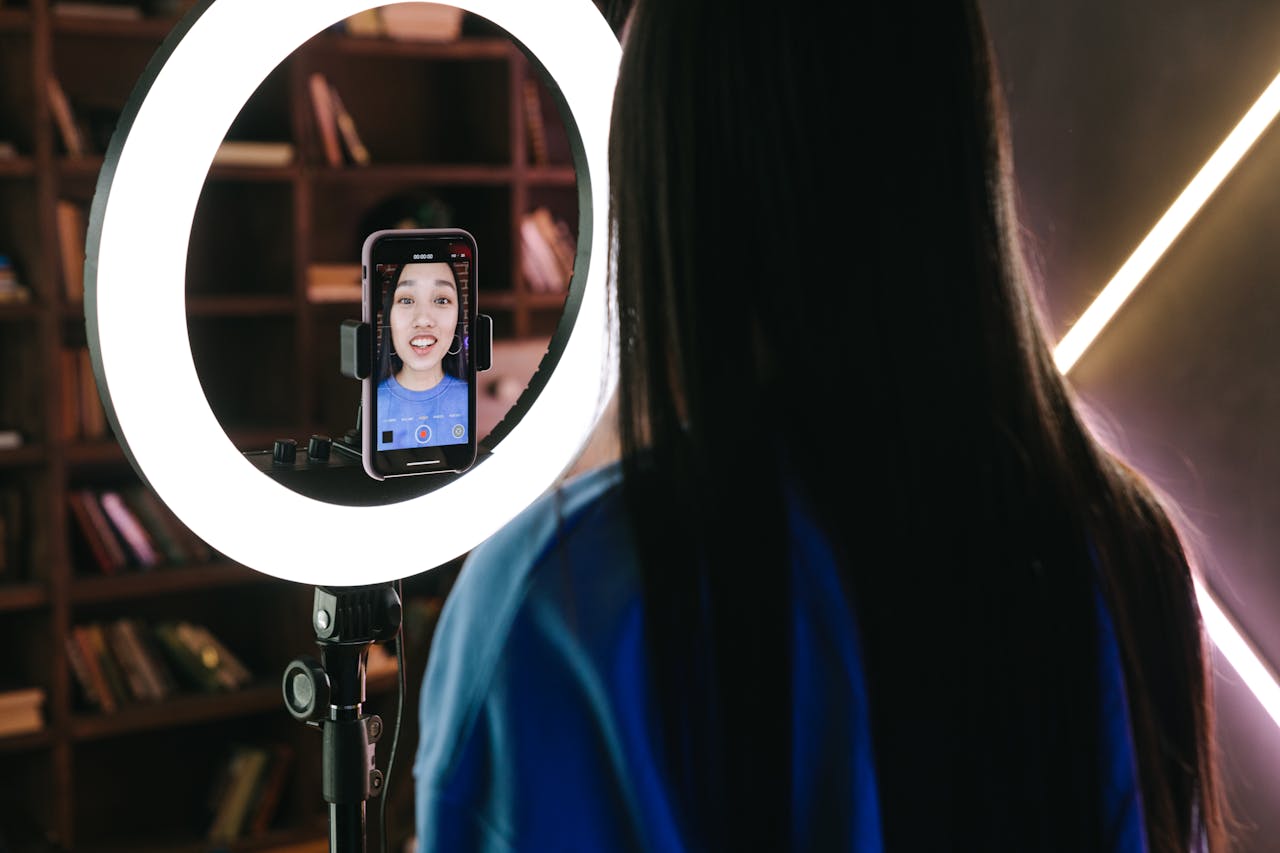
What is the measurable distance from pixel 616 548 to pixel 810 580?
100 mm

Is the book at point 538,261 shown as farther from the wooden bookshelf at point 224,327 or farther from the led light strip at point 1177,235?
the led light strip at point 1177,235

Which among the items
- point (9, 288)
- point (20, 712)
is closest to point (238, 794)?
point (20, 712)

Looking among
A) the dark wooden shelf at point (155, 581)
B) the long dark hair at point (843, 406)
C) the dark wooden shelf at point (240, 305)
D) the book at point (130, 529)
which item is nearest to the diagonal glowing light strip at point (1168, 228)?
the long dark hair at point (843, 406)

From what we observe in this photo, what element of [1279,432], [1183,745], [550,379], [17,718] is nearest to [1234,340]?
[1279,432]

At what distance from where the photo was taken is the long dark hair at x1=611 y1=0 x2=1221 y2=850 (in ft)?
1.89

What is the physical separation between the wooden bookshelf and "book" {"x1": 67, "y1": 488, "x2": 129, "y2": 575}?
34 mm

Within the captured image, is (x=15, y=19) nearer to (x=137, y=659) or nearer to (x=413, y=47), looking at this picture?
(x=413, y=47)

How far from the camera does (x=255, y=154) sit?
2.58 meters

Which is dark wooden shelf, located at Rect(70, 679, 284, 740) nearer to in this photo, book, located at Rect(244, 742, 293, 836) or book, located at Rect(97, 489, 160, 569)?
book, located at Rect(244, 742, 293, 836)

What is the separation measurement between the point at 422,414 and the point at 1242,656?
80 centimetres

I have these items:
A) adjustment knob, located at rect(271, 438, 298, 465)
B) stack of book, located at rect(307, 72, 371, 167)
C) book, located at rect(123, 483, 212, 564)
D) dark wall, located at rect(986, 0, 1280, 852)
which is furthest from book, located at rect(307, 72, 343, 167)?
adjustment knob, located at rect(271, 438, 298, 465)

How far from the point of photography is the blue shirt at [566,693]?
1.83 ft

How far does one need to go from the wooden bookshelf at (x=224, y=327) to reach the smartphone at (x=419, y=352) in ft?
4.90

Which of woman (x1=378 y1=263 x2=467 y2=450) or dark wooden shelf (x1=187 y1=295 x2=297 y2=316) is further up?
dark wooden shelf (x1=187 y1=295 x2=297 y2=316)
